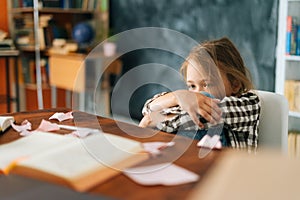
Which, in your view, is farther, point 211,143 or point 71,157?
point 211,143

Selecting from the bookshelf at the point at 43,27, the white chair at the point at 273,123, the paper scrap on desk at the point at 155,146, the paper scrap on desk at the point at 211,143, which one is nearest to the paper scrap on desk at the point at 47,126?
the paper scrap on desk at the point at 155,146

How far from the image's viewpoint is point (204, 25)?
11.6ft

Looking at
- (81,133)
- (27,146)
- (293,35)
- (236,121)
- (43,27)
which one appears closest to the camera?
(27,146)

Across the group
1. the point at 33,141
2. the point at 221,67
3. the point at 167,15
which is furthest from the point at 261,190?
the point at 167,15

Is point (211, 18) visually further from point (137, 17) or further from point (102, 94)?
point (102, 94)

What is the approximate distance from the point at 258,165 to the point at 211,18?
2704 millimetres

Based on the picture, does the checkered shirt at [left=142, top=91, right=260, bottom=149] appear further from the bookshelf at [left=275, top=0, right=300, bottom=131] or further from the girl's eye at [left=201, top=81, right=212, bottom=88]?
the bookshelf at [left=275, top=0, right=300, bottom=131]

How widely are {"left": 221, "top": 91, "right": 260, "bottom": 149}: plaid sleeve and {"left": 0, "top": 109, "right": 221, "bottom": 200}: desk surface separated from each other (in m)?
0.24

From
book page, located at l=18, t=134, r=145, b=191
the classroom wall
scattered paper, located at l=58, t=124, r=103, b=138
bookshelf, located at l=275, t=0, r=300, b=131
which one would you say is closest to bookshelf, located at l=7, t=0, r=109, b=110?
the classroom wall

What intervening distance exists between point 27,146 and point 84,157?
0.20 m

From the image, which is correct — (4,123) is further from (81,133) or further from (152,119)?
(152,119)

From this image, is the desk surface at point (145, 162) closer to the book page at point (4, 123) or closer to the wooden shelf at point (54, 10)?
the book page at point (4, 123)

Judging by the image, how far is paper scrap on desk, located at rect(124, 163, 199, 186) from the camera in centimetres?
81

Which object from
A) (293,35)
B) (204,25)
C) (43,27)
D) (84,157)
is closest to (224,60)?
(84,157)
